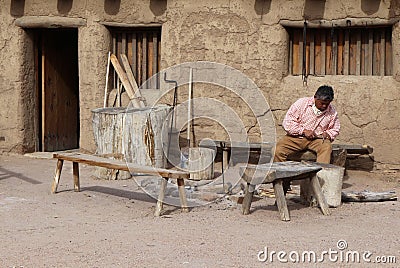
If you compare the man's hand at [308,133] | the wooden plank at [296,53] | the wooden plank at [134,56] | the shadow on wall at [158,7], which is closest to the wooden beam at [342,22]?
the wooden plank at [296,53]

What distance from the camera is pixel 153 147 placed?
896 centimetres

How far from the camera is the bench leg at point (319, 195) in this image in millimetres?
6727

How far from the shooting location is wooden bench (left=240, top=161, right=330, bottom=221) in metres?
6.47

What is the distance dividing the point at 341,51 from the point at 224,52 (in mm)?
1521

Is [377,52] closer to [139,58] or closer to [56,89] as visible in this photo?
[139,58]

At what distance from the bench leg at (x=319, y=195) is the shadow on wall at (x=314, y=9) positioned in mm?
2976

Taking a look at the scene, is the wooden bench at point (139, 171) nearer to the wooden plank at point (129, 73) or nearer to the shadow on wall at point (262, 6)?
the wooden plank at point (129, 73)

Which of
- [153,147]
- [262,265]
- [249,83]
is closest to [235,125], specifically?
[249,83]

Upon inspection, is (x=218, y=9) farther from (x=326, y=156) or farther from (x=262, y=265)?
(x=262, y=265)

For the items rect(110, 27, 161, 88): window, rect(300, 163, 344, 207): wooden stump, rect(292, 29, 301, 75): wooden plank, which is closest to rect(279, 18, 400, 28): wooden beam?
rect(292, 29, 301, 75): wooden plank

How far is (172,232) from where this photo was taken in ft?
19.8

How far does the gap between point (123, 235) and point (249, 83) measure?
408cm
